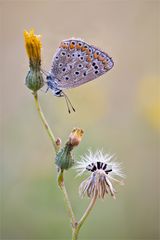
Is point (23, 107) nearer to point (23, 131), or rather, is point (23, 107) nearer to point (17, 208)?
point (23, 131)

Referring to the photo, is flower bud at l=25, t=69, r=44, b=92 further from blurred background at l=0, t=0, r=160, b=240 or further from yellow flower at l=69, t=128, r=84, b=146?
blurred background at l=0, t=0, r=160, b=240

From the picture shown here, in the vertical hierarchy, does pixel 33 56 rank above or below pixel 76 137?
above

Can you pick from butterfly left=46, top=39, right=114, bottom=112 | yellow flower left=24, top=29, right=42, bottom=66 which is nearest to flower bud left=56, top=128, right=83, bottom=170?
butterfly left=46, top=39, right=114, bottom=112

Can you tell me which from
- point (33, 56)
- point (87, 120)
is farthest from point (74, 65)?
point (87, 120)

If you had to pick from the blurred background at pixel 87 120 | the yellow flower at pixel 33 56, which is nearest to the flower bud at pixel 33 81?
the yellow flower at pixel 33 56

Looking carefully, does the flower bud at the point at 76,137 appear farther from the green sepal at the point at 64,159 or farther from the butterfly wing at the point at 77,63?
the butterfly wing at the point at 77,63

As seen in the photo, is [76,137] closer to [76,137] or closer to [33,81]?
[76,137]

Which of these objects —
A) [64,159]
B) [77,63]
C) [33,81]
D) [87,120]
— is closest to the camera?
[64,159]
